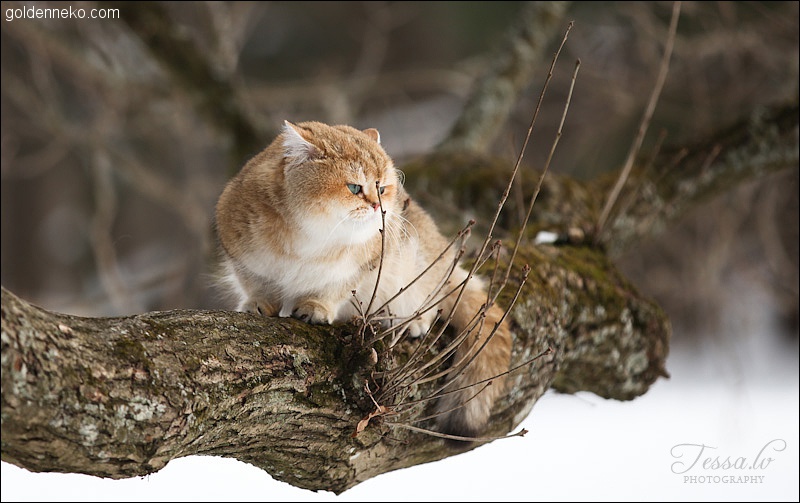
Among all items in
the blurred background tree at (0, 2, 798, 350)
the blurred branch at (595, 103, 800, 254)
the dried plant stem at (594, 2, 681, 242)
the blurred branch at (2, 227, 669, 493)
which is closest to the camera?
the blurred branch at (2, 227, 669, 493)

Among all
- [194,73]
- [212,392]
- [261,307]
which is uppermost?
[194,73]

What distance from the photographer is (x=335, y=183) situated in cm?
200

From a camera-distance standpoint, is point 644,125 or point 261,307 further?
point 644,125

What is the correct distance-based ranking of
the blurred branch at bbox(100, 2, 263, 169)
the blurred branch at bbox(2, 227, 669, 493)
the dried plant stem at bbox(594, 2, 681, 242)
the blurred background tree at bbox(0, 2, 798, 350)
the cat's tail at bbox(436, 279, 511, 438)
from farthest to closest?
the blurred background tree at bbox(0, 2, 798, 350), the blurred branch at bbox(100, 2, 263, 169), the dried plant stem at bbox(594, 2, 681, 242), the cat's tail at bbox(436, 279, 511, 438), the blurred branch at bbox(2, 227, 669, 493)

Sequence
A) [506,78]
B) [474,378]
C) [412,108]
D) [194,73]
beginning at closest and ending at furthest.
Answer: [474,378], [194,73], [506,78], [412,108]

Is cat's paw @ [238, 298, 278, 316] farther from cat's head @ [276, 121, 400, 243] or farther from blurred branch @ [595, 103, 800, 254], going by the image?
blurred branch @ [595, 103, 800, 254]

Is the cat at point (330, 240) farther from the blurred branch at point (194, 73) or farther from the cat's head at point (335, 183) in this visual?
the blurred branch at point (194, 73)

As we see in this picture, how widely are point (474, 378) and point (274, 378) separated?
2.25 ft

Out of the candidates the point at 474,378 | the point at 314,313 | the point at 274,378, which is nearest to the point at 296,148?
the point at 314,313

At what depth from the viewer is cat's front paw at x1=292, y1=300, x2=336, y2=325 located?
1980mm

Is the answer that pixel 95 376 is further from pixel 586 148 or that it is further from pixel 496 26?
pixel 496 26

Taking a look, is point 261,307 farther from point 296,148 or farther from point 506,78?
point 506,78

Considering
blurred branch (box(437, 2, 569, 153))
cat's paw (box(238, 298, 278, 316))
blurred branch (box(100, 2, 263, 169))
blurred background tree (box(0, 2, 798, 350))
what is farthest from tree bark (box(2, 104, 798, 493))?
blurred branch (box(100, 2, 263, 169))

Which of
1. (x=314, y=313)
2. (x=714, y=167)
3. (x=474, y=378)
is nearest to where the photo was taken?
(x=314, y=313)
